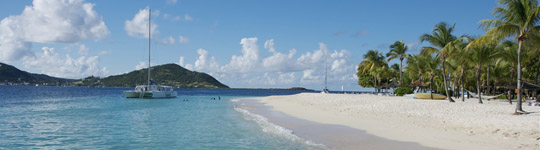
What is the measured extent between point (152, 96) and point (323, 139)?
139ft

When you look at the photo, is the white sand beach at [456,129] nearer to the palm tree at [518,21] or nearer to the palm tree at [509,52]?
the palm tree at [518,21]

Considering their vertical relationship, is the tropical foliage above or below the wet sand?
above

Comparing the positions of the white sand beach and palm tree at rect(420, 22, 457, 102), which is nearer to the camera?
the white sand beach

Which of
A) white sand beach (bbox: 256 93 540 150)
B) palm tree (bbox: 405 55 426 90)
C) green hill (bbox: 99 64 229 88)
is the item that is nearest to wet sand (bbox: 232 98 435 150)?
white sand beach (bbox: 256 93 540 150)

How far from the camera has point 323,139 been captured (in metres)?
12.8

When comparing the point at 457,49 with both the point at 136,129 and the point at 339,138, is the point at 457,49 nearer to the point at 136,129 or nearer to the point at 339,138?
the point at 339,138

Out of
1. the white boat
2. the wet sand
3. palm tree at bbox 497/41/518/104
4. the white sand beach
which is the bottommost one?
the wet sand

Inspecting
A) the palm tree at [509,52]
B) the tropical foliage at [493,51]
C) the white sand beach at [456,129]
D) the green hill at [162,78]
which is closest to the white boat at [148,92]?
the tropical foliage at [493,51]

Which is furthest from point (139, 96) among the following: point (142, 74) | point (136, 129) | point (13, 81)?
point (13, 81)

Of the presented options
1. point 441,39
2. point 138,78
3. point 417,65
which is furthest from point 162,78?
point 441,39

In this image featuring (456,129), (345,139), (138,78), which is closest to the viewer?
(345,139)

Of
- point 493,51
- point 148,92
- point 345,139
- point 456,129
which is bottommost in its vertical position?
point 345,139

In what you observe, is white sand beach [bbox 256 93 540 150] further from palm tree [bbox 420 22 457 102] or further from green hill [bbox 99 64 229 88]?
green hill [bbox 99 64 229 88]

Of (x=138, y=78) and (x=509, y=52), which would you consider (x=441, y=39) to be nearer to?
(x=509, y=52)
